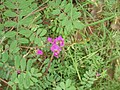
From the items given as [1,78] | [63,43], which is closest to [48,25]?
[63,43]

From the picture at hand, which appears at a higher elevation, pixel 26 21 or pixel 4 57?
pixel 26 21

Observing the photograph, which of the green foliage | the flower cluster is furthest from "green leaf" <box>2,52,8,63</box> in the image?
the flower cluster

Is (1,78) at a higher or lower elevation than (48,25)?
lower

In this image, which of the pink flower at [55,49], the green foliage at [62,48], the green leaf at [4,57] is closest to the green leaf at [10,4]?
the green foliage at [62,48]

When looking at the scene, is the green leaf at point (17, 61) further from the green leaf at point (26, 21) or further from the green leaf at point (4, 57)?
the green leaf at point (26, 21)

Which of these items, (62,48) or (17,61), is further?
(62,48)

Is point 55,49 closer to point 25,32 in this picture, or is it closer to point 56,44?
point 56,44

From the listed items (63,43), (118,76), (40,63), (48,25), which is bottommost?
(118,76)

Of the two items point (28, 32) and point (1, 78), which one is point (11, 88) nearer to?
point (1, 78)

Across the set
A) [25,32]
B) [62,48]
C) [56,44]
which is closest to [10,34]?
[25,32]
